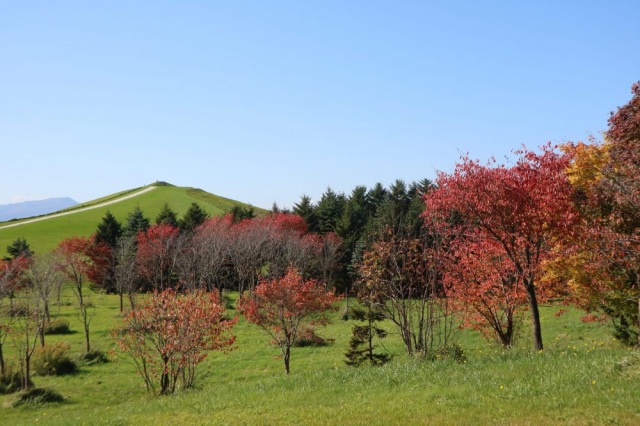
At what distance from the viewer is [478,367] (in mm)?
12258

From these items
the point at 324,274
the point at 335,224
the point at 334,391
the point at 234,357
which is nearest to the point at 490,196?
the point at 334,391

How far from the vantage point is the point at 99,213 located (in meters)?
103

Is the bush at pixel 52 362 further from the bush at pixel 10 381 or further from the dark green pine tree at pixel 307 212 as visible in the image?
the dark green pine tree at pixel 307 212

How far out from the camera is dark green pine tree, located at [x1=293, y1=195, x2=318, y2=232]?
72812mm

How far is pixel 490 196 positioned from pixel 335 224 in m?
55.3

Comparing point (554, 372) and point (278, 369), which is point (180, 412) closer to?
point (554, 372)

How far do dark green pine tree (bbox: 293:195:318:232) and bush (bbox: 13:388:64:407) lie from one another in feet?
167

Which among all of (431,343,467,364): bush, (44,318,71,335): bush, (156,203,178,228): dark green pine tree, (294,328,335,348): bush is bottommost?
(294,328,335,348): bush

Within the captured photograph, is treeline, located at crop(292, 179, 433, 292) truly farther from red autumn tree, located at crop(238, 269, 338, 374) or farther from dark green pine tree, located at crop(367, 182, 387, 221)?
red autumn tree, located at crop(238, 269, 338, 374)

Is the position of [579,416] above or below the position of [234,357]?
above

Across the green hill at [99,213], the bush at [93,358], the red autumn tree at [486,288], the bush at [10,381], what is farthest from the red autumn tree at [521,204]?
the green hill at [99,213]

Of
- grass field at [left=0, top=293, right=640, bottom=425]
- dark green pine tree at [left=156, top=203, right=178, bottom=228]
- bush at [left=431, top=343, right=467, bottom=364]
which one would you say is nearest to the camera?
grass field at [left=0, top=293, right=640, bottom=425]

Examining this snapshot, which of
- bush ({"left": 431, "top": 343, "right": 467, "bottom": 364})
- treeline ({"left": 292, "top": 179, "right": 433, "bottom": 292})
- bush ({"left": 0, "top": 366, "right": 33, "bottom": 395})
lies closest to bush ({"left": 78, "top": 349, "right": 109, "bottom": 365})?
bush ({"left": 0, "top": 366, "right": 33, "bottom": 395})

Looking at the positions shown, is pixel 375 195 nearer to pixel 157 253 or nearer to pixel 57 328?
pixel 157 253
